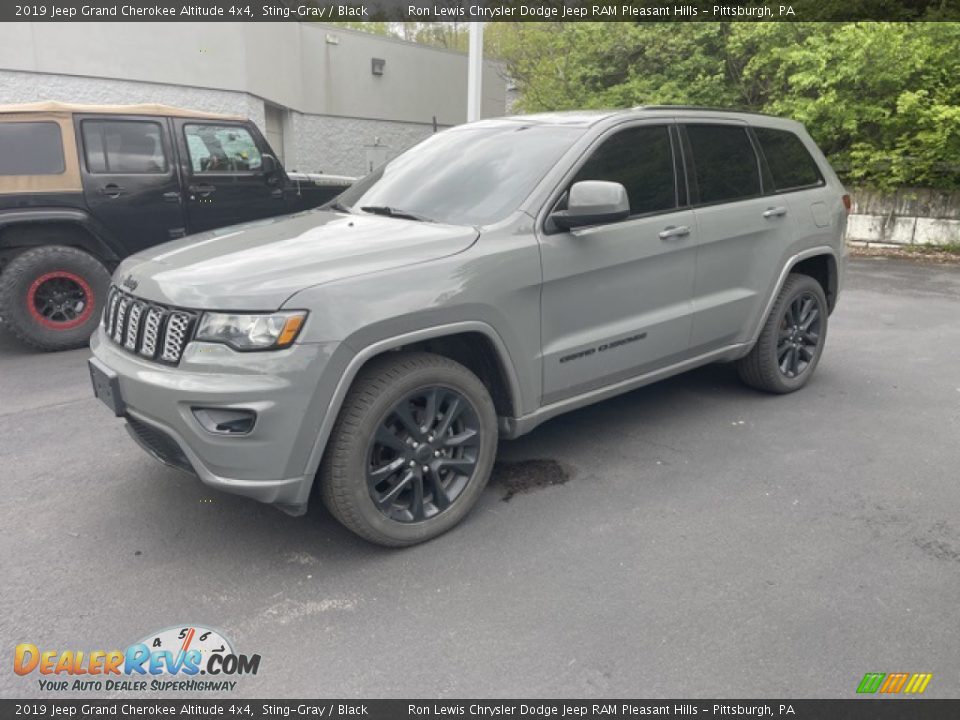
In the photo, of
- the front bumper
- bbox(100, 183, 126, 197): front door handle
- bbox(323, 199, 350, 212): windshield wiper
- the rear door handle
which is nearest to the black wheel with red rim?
bbox(100, 183, 126, 197): front door handle

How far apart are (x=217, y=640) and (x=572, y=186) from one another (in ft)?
7.97

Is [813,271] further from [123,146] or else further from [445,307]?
[123,146]

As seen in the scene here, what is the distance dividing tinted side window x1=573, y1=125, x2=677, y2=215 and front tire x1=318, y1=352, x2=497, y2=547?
1.31 meters

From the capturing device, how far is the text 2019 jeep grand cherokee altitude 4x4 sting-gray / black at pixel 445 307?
2.76 metres

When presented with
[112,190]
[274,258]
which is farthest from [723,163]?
[112,190]

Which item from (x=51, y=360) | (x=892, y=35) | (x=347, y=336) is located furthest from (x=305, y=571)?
(x=892, y=35)

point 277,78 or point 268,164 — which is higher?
point 277,78

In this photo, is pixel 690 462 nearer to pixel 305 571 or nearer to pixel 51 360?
pixel 305 571

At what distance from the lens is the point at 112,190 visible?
660cm

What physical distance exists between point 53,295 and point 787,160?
5.98 m

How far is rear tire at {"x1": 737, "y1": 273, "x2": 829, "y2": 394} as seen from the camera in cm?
484

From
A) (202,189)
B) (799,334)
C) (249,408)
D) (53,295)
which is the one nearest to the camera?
(249,408)

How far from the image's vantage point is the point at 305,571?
3.04 m
